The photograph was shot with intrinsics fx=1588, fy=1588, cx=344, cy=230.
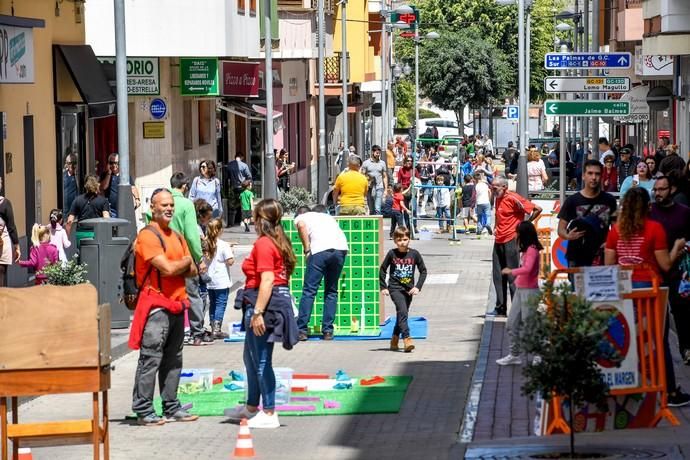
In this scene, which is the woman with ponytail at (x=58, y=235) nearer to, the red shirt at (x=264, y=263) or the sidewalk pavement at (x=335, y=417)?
the sidewalk pavement at (x=335, y=417)

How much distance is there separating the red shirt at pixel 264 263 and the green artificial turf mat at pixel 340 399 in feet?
3.93

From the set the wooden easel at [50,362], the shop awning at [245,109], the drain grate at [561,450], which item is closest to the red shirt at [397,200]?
the shop awning at [245,109]

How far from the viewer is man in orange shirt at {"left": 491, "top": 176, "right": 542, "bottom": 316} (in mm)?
18766

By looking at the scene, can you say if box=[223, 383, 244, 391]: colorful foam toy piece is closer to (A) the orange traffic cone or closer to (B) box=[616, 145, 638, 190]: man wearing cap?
(A) the orange traffic cone

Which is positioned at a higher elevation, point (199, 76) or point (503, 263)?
point (199, 76)

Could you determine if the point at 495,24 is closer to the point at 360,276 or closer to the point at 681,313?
the point at 360,276

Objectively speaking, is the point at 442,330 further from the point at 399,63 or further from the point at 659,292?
the point at 399,63

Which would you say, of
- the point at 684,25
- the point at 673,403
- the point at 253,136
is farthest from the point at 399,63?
the point at 673,403

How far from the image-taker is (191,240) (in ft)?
53.6

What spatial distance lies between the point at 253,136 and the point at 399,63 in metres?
56.9

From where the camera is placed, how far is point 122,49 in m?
19.3

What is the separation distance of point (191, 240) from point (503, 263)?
14.4ft

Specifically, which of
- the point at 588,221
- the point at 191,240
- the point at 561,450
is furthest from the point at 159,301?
the point at 191,240

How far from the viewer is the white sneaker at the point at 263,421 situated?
39.1 feet
